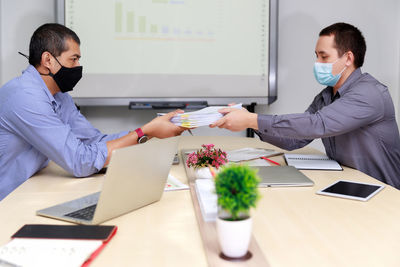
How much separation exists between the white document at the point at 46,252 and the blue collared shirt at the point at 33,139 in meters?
0.60

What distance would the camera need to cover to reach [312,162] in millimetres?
1629

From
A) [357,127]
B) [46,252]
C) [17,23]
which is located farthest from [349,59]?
[17,23]

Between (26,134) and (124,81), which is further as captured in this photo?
(124,81)

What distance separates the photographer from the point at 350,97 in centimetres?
163

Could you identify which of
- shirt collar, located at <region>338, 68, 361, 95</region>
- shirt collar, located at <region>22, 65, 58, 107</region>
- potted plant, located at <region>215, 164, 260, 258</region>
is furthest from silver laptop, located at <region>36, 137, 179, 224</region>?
shirt collar, located at <region>338, 68, 361, 95</region>

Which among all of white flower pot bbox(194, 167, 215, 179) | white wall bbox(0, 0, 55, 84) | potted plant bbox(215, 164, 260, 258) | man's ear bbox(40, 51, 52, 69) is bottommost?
white flower pot bbox(194, 167, 215, 179)

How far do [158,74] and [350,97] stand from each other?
61.7 inches

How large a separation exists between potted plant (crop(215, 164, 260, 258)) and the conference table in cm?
9

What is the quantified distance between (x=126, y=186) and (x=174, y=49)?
6.73 feet

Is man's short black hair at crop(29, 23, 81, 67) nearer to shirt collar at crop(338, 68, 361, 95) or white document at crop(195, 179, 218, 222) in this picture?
white document at crop(195, 179, 218, 222)

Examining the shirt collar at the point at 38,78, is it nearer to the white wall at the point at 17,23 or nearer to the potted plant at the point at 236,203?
the potted plant at the point at 236,203

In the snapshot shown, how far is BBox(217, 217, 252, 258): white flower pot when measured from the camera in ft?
2.25

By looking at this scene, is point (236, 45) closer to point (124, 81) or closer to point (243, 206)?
point (124, 81)

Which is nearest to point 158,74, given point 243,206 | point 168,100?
point 168,100
